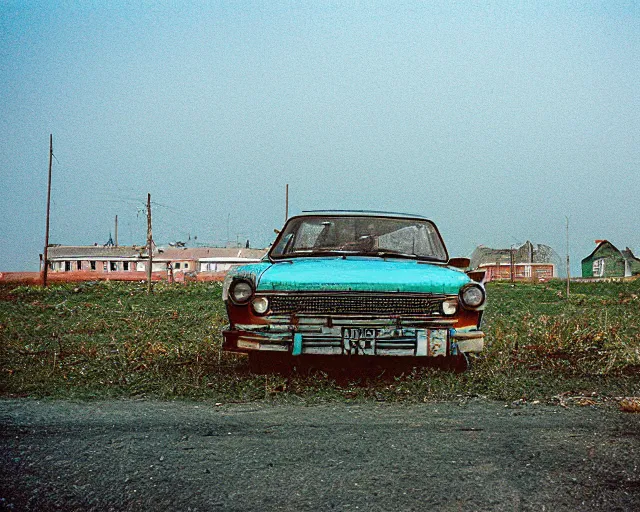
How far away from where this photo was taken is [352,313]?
5926 millimetres

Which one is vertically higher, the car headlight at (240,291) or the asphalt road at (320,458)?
the car headlight at (240,291)

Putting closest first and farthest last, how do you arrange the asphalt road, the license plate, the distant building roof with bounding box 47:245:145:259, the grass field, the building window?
the asphalt road < the license plate < the grass field < the building window < the distant building roof with bounding box 47:245:145:259

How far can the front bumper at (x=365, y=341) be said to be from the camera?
5801 millimetres

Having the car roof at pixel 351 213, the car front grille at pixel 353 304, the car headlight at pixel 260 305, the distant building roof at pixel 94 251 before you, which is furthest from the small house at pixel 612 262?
the car headlight at pixel 260 305

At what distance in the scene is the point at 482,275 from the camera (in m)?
6.45

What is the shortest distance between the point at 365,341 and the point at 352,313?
280 mm

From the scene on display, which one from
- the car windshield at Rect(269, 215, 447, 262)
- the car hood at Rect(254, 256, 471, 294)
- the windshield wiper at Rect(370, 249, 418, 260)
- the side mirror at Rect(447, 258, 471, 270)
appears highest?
the car windshield at Rect(269, 215, 447, 262)

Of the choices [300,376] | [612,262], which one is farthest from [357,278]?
[612,262]

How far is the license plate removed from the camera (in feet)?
19.0

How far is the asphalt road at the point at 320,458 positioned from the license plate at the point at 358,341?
0.64 meters

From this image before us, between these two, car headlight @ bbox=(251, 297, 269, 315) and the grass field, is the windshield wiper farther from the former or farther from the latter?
car headlight @ bbox=(251, 297, 269, 315)

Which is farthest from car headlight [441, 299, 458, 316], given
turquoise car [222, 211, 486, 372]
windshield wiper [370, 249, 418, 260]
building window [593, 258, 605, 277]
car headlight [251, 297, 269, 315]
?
building window [593, 258, 605, 277]

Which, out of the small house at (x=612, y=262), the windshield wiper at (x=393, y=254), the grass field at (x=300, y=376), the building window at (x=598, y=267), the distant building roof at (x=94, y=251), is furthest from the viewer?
the distant building roof at (x=94, y=251)

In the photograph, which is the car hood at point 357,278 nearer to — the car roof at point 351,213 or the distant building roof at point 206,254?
the car roof at point 351,213
